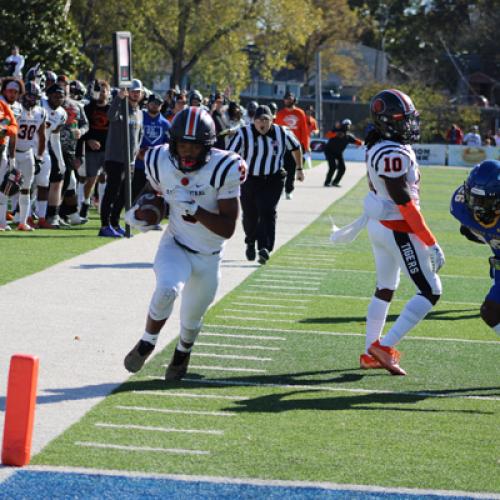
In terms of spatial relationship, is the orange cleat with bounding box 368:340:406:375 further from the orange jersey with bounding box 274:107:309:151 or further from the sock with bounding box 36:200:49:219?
the orange jersey with bounding box 274:107:309:151

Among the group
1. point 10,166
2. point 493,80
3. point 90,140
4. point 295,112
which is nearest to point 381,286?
point 10,166

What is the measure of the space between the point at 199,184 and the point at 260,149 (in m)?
6.15

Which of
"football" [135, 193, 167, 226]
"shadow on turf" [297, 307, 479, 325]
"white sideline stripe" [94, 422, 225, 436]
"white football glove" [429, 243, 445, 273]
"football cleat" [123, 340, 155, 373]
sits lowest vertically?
"shadow on turf" [297, 307, 479, 325]

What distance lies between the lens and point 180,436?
6008 millimetres

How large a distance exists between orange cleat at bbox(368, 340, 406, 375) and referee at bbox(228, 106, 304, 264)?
5.38 metres

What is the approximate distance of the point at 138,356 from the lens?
708 cm

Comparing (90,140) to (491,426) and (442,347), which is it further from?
(491,426)

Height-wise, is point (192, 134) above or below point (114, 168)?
above

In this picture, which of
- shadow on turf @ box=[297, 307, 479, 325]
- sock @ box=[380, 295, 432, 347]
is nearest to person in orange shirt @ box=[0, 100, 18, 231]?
shadow on turf @ box=[297, 307, 479, 325]

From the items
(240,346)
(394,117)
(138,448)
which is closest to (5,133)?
(240,346)

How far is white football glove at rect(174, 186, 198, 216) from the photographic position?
6793mm

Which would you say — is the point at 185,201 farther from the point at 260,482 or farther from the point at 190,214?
A: the point at 260,482

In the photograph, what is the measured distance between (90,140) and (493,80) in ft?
218

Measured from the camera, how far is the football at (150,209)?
272 inches
